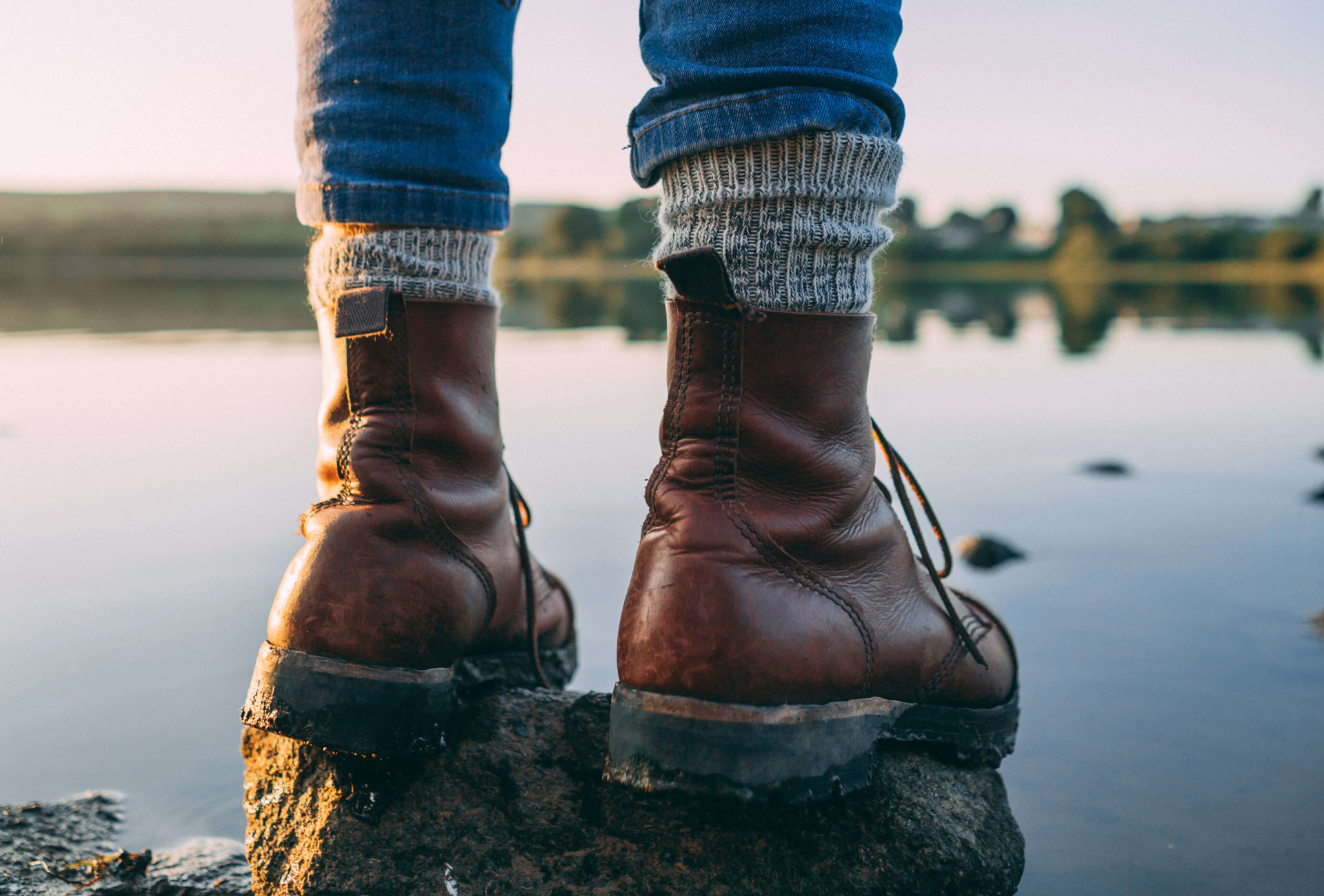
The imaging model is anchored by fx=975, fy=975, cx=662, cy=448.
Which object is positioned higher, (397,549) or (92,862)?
(397,549)

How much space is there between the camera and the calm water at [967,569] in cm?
163

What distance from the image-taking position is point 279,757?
150cm

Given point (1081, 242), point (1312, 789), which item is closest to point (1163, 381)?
point (1312, 789)

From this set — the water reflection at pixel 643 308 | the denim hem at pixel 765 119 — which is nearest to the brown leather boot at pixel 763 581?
the denim hem at pixel 765 119

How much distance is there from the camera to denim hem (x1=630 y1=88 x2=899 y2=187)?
1.13 m

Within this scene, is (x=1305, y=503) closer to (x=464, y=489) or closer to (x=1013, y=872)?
(x=1013, y=872)

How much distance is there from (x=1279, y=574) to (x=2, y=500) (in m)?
4.65

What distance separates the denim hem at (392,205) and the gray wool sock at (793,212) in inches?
13.7

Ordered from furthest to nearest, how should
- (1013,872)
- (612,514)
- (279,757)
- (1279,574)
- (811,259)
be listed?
(612,514), (1279,574), (279,757), (1013,872), (811,259)

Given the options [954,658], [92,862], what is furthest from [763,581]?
[92,862]

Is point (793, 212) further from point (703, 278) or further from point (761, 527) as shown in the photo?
point (761, 527)

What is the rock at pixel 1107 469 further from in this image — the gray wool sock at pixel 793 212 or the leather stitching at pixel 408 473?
the leather stitching at pixel 408 473

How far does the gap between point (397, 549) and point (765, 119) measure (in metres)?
0.76

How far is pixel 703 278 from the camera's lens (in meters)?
1.19
